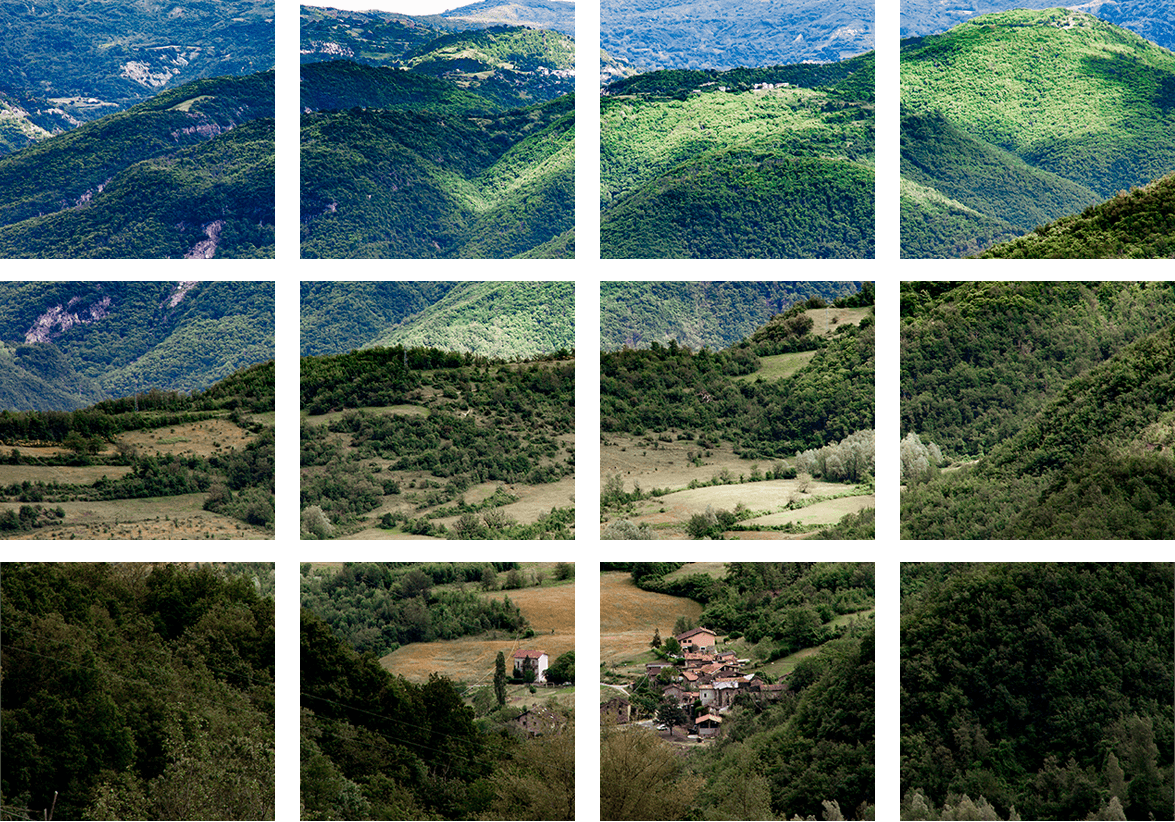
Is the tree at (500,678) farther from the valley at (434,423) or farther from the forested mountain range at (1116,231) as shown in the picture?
the forested mountain range at (1116,231)

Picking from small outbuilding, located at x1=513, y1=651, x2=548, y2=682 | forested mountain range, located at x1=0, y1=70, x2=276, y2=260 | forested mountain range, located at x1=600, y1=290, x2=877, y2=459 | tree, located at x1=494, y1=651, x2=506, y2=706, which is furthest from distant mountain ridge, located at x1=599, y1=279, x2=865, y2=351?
forested mountain range, located at x1=0, y1=70, x2=276, y2=260

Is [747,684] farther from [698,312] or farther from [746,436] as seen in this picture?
[698,312]

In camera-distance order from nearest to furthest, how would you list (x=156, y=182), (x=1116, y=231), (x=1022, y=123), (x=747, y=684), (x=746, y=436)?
(x=747, y=684) < (x=746, y=436) < (x=1116, y=231) < (x=156, y=182) < (x=1022, y=123)

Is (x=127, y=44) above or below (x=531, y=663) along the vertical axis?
above

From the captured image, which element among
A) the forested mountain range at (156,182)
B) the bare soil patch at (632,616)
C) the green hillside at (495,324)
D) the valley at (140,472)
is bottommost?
the bare soil patch at (632,616)

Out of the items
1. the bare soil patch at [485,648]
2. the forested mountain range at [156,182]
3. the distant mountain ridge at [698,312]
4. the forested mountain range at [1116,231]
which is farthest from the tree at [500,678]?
the forested mountain range at [1116,231]

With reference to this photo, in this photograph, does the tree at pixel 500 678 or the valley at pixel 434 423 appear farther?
the valley at pixel 434 423

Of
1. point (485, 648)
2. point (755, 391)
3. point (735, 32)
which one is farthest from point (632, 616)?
point (735, 32)

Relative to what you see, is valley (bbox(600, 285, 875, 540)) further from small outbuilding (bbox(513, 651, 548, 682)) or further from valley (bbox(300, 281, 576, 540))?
small outbuilding (bbox(513, 651, 548, 682))
